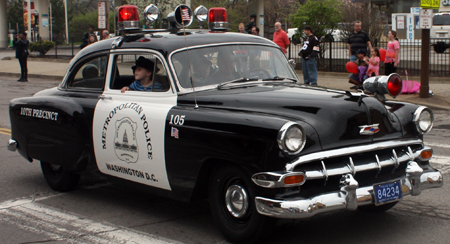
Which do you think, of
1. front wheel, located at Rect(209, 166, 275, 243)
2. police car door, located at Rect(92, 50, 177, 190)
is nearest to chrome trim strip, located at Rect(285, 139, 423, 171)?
front wheel, located at Rect(209, 166, 275, 243)

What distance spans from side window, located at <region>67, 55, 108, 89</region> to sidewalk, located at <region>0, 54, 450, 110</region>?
9.06 meters

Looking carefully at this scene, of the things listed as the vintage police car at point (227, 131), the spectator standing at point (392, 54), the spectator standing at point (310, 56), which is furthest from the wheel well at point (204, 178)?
the spectator standing at point (392, 54)

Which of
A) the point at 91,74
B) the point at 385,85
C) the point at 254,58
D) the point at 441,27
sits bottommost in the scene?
the point at 385,85

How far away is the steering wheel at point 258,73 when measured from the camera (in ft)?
19.2

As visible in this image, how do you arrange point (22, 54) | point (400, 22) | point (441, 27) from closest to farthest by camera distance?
point (22, 54), point (400, 22), point (441, 27)

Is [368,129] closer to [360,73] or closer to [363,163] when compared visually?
[363,163]

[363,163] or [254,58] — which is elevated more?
[254,58]

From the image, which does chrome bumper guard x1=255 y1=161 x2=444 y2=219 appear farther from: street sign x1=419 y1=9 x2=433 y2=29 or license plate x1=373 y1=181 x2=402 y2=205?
street sign x1=419 y1=9 x2=433 y2=29

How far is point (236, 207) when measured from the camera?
187 inches

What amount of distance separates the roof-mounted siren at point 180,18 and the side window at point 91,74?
844mm

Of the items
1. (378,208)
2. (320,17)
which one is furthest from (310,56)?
(378,208)

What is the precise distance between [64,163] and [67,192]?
1.87ft

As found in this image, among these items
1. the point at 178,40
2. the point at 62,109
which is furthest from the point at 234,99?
the point at 62,109

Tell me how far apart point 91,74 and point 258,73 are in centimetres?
194
